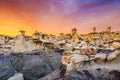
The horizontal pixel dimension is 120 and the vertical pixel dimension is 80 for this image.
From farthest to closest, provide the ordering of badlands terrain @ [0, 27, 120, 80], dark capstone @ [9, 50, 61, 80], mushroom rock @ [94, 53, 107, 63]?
dark capstone @ [9, 50, 61, 80], mushroom rock @ [94, 53, 107, 63], badlands terrain @ [0, 27, 120, 80]

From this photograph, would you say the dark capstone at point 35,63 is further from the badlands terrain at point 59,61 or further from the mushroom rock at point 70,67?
the mushroom rock at point 70,67

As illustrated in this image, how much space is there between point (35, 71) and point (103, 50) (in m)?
5.74

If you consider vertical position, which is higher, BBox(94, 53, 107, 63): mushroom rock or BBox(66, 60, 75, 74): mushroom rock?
BBox(94, 53, 107, 63): mushroom rock

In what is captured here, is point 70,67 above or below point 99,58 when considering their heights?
below

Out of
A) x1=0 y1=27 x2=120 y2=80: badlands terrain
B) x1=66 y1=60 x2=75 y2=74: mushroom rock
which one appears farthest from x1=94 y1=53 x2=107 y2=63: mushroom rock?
x1=66 y1=60 x2=75 y2=74: mushroom rock

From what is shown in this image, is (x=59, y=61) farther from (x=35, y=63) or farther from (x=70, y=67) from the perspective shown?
(x=70, y=67)

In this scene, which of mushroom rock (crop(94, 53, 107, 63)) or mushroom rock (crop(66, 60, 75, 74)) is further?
mushroom rock (crop(94, 53, 107, 63))

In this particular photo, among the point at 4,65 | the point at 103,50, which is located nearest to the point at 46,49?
the point at 4,65

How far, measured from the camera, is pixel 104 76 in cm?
1214

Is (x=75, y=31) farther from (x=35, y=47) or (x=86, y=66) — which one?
(x=86, y=66)

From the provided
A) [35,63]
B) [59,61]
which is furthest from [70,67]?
[59,61]

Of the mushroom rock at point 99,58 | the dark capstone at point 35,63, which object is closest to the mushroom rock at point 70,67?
the mushroom rock at point 99,58

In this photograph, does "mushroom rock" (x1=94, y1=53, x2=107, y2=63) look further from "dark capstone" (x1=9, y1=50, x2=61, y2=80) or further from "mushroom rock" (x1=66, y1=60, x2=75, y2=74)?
"dark capstone" (x1=9, y1=50, x2=61, y2=80)

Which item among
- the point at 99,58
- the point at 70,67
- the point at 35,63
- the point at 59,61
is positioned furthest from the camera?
the point at 59,61
